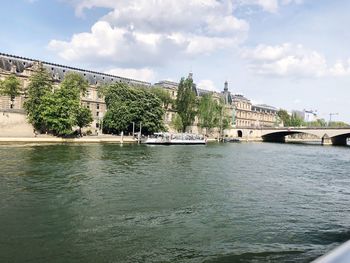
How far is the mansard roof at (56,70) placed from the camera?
296 ft

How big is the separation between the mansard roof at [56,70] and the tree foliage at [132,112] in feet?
64.3

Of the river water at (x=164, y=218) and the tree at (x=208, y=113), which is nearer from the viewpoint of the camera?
the river water at (x=164, y=218)

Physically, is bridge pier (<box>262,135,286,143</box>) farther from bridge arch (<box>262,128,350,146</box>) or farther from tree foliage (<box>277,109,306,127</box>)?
tree foliage (<box>277,109,306,127</box>)

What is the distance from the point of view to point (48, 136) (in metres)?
70.1

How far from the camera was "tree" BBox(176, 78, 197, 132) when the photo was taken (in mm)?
107875

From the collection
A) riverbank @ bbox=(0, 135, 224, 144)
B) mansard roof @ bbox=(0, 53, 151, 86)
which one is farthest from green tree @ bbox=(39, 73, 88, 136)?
mansard roof @ bbox=(0, 53, 151, 86)

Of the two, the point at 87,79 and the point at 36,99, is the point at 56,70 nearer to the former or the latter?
the point at 87,79

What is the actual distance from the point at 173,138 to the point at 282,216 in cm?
6942

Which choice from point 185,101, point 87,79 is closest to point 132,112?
point 185,101

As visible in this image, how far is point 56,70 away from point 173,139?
4189cm

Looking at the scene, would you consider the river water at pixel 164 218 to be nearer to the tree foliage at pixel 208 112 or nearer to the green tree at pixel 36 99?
the green tree at pixel 36 99

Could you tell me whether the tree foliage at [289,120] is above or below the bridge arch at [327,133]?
above

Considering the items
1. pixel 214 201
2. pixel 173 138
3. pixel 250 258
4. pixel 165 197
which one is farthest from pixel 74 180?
pixel 173 138

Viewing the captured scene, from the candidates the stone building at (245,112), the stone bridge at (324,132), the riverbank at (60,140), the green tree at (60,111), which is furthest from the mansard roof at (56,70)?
the stone building at (245,112)
